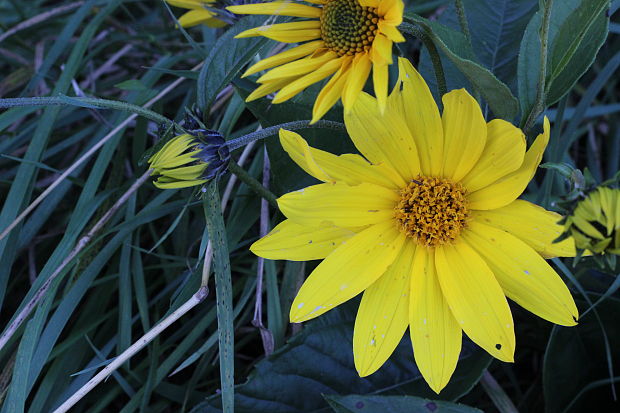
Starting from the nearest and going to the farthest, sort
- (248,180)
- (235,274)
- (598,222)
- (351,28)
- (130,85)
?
(598,222) → (351,28) → (248,180) → (130,85) → (235,274)

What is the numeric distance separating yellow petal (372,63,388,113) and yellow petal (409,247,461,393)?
0.32 meters

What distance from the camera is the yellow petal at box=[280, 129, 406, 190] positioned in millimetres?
925

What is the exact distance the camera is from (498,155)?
93 cm

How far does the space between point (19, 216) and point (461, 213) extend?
81cm

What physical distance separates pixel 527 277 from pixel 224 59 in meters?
0.57

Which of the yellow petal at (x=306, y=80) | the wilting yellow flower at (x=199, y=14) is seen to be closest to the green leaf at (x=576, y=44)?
the yellow petal at (x=306, y=80)

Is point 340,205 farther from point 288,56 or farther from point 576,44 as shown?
point 576,44

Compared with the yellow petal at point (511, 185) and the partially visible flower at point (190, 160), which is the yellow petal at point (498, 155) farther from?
the partially visible flower at point (190, 160)

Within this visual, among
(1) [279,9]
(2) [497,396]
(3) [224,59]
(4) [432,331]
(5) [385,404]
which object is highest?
(1) [279,9]

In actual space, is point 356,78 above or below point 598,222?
above

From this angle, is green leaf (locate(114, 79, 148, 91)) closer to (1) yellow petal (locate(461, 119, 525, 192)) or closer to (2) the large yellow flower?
(2) the large yellow flower

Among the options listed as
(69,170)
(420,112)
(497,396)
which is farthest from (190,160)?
(497,396)

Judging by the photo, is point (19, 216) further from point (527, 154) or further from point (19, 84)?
point (527, 154)

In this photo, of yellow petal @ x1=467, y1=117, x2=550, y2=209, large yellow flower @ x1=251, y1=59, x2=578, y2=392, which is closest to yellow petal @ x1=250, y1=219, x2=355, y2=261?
large yellow flower @ x1=251, y1=59, x2=578, y2=392
